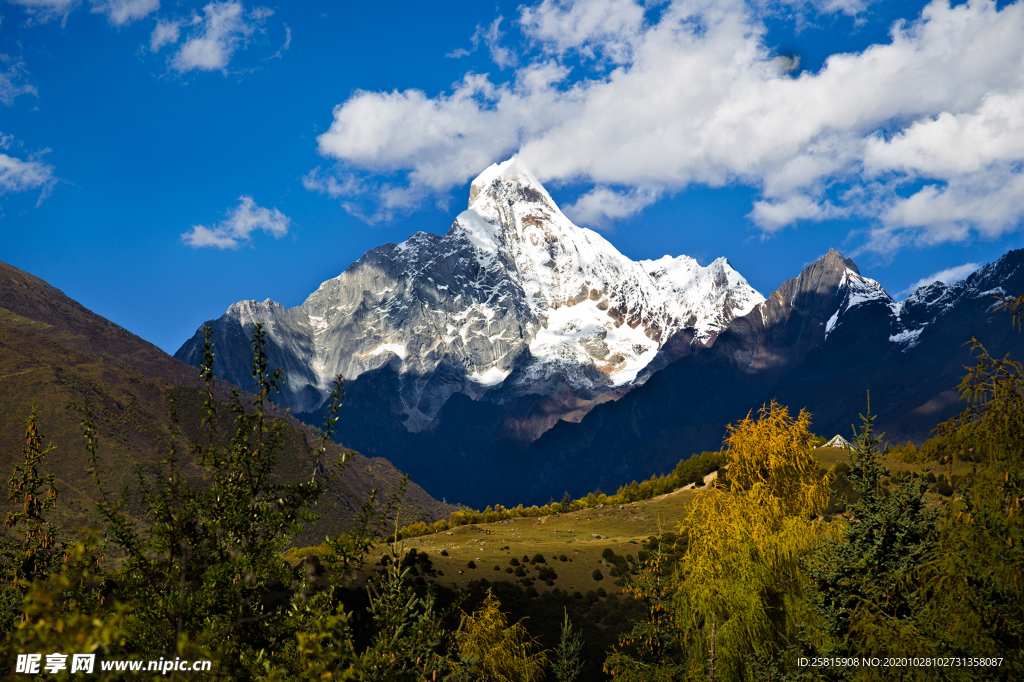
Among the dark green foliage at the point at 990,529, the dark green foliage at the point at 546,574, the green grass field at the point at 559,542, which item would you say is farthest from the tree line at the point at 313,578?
the dark green foliage at the point at 546,574

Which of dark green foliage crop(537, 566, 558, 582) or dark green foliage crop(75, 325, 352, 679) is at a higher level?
dark green foliage crop(75, 325, 352, 679)

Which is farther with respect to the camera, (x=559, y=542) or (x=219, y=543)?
(x=559, y=542)

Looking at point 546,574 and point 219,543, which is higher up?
point 219,543

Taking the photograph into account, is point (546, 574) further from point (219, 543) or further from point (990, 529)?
point (990, 529)

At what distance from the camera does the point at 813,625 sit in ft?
63.9

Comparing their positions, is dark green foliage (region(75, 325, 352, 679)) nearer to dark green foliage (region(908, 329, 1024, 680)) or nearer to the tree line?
the tree line

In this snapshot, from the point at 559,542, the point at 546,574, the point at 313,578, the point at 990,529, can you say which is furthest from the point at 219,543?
the point at 559,542

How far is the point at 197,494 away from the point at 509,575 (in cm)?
5044

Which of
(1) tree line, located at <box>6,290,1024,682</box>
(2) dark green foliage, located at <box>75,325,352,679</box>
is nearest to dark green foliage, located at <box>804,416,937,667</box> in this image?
(1) tree line, located at <box>6,290,1024,682</box>

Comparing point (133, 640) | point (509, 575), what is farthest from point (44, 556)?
point (509, 575)

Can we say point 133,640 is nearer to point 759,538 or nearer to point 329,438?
point 329,438

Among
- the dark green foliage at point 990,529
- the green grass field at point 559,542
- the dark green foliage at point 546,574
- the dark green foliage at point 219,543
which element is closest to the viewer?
the dark green foliage at point 990,529

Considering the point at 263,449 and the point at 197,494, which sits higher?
the point at 263,449

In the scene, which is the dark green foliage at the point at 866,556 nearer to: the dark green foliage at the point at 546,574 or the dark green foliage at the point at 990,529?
the dark green foliage at the point at 990,529
